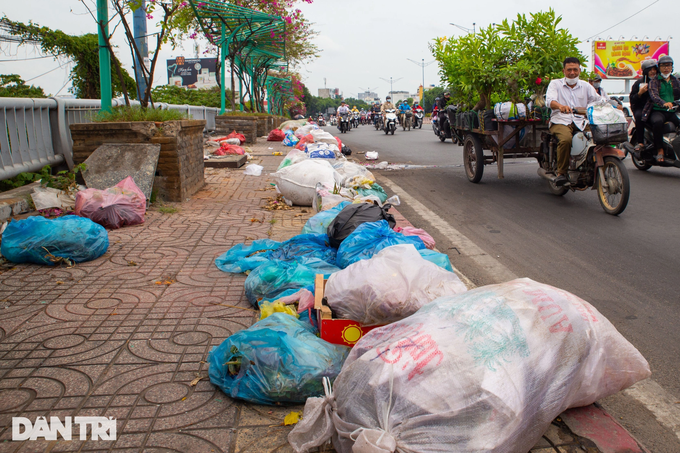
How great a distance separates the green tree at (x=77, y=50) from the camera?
1678cm

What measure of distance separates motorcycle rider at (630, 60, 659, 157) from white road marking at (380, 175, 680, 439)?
429 cm

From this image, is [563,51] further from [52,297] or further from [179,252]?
[52,297]

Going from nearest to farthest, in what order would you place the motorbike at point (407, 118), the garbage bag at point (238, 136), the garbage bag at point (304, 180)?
the garbage bag at point (304, 180) → the garbage bag at point (238, 136) → the motorbike at point (407, 118)

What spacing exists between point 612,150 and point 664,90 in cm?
364

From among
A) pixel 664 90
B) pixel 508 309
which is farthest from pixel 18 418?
pixel 664 90

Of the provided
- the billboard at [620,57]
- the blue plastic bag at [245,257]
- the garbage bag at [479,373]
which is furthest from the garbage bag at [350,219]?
the billboard at [620,57]

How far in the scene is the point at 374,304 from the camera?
2580 mm

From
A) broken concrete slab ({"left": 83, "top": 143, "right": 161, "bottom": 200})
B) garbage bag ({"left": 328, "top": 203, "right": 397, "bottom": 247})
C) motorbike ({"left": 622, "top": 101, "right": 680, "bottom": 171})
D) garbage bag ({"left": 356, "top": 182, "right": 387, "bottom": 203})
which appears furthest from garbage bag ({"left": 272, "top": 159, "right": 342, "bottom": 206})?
motorbike ({"left": 622, "top": 101, "right": 680, "bottom": 171})

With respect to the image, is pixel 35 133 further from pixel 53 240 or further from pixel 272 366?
pixel 272 366

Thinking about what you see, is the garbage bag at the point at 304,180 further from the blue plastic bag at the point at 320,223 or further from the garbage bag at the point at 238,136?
the garbage bag at the point at 238,136

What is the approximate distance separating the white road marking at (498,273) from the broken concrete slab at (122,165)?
3.20 meters

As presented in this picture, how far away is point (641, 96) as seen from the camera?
29.6 feet

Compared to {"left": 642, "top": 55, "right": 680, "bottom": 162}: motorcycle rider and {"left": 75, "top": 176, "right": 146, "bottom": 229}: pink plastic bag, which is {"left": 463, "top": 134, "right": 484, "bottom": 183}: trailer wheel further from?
{"left": 75, "top": 176, "right": 146, "bottom": 229}: pink plastic bag

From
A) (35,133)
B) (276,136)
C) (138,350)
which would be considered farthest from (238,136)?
(138,350)
